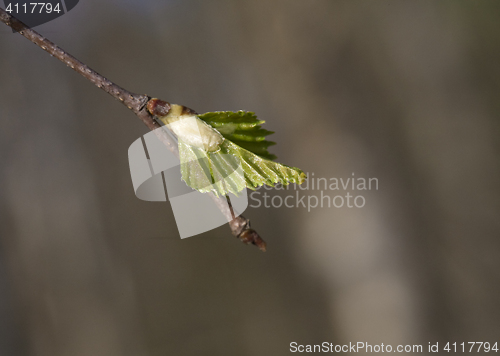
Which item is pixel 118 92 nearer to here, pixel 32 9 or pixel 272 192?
pixel 32 9

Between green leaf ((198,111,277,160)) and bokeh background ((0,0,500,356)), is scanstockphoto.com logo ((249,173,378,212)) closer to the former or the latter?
bokeh background ((0,0,500,356))

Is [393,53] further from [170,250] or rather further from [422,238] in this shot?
[170,250]

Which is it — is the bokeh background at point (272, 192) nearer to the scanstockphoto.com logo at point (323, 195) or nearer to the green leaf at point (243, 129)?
the scanstockphoto.com logo at point (323, 195)

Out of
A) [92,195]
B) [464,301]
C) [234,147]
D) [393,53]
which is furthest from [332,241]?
[234,147]

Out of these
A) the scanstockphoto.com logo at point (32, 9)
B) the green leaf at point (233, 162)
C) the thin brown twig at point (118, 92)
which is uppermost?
the scanstockphoto.com logo at point (32, 9)

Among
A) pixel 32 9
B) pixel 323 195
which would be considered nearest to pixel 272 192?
pixel 323 195

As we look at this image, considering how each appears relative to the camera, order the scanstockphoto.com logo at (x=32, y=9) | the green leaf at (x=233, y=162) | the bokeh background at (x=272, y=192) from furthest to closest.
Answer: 1. the bokeh background at (x=272, y=192)
2. the scanstockphoto.com logo at (x=32, y=9)
3. the green leaf at (x=233, y=162)

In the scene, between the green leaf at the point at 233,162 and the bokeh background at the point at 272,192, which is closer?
the green leaf at the point at 233,162

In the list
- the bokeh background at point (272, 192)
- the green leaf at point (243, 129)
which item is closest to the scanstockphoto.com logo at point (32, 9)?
the bokeh background at point (272, 192)

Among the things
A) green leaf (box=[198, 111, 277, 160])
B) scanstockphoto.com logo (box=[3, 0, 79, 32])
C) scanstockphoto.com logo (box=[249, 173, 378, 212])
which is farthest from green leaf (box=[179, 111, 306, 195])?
scanstockphoto.com logo (box=[249, 173, 378, 212])
